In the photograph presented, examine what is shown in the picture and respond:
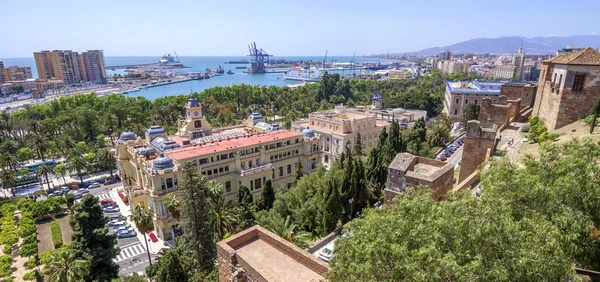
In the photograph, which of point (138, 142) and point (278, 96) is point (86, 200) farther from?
point (278, 96)

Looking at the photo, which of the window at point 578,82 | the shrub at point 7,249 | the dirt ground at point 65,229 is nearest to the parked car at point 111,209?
the dirt ground at point 65,229

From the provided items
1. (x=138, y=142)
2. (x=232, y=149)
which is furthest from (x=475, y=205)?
(x=138, y=142)

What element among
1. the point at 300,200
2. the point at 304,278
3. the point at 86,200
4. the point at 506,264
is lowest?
the point at 300,200

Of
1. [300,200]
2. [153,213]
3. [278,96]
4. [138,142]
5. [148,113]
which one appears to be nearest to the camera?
[300,200]

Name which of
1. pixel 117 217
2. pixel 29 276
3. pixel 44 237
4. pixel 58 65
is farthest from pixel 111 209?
pixel 58 65

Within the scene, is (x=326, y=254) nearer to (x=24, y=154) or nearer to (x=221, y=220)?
(x=221, y=220)

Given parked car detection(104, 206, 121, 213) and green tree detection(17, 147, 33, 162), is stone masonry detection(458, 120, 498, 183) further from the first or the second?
green tree detection(17, 147, 33, 162)

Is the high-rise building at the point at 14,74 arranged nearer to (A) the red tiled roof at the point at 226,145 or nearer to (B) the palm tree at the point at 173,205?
(A) the red tiled roof at the point at 226,145
